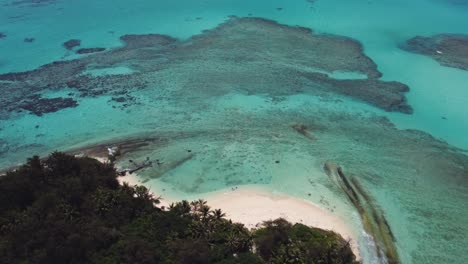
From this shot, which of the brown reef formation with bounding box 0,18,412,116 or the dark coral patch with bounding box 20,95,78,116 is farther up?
the brown reef formation with bounding box 0,18,412,116

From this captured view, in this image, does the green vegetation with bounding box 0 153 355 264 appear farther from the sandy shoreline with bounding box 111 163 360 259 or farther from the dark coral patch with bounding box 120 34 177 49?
the dark coral patch with bounding box 120 34 177 49

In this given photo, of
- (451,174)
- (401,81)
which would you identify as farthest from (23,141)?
(401,81)

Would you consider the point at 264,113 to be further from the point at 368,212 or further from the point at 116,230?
the point at 116,230

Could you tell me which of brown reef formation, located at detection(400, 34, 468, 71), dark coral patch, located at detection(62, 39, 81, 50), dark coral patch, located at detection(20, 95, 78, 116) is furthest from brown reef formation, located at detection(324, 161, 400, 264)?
dark coral patch, located at detection(62, 39, 81, 50)

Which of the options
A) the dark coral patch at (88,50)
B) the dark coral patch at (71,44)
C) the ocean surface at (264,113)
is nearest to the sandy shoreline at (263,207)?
the ocean surface at (264,113)

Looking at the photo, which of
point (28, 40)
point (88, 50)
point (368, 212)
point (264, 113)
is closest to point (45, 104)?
point (88, 50)

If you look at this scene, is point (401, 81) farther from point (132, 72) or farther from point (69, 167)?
point (69, 167)
